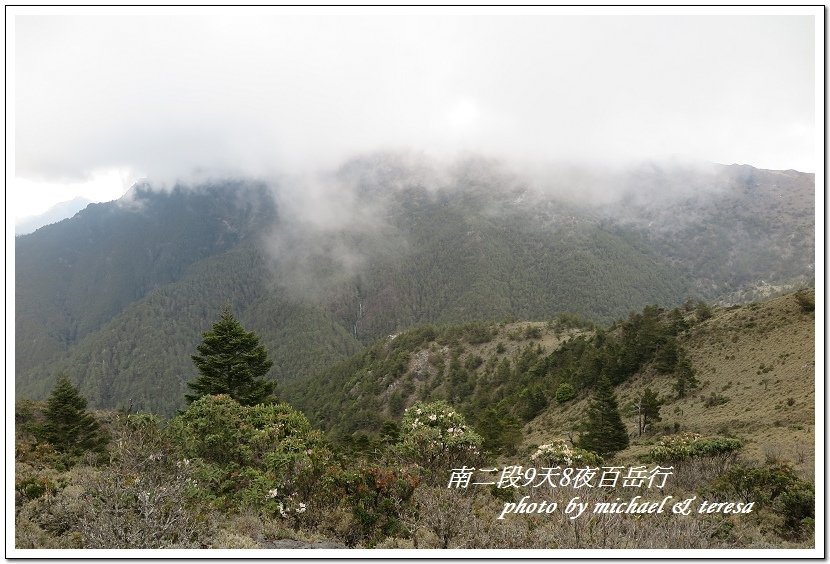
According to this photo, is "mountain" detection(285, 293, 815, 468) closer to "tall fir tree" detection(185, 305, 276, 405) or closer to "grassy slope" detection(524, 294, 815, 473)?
"grassy slope" detection(524, 294, 815, 473)

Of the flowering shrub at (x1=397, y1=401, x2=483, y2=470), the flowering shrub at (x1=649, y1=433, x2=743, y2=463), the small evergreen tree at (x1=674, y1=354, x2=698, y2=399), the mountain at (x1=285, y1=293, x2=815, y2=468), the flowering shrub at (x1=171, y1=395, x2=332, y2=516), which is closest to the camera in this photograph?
the flowering shrub at (x1=171, y1=395, x2=332, y2=516)

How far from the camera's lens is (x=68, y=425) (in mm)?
26469

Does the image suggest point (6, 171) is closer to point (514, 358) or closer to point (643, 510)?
point (643, 510)

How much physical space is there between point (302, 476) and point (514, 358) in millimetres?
77195

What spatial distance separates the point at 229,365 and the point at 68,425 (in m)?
10.4

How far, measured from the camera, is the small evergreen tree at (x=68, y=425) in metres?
25.2

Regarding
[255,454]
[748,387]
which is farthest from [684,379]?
[255,454]

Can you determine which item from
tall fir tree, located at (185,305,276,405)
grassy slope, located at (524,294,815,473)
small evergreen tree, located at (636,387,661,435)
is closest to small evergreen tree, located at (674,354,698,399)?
grassy slope, located at (524,294,815,473)

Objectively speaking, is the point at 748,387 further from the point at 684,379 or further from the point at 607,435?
the point at 607,435

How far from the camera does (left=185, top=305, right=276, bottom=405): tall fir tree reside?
24031 mm

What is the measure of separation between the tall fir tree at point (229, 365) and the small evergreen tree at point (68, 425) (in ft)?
23.0

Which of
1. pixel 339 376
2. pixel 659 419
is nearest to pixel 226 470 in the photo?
pixel 659 419

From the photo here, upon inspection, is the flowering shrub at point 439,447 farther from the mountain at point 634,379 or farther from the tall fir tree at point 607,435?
the tall fir tree at point 607,435

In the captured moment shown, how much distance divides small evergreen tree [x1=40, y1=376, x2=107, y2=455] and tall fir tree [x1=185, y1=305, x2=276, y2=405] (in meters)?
7.02
